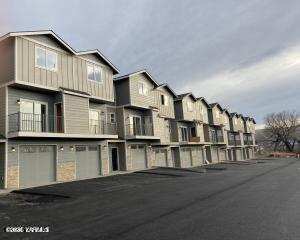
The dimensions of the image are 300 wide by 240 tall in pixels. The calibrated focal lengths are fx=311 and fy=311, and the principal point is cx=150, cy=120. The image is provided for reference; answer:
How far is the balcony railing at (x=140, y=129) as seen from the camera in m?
29.4

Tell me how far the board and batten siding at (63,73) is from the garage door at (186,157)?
633 inches

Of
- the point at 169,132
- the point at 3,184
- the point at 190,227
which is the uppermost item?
the point at 169,132

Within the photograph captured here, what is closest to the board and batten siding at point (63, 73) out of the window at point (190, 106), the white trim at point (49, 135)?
the white trim at point (49, 135)

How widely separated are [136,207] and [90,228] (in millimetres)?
3215

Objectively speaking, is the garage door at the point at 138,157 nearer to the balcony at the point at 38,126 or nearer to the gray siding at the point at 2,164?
the balcony at the point at 38,126

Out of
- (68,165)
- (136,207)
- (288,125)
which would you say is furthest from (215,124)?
(288,125)

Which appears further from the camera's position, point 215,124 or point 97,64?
point 215,124

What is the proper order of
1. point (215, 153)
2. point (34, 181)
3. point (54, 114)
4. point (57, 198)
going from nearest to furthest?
point (57, 198), point (34, 181), point (54, 114), point (215, 153)

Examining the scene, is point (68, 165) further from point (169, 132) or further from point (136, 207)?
point (169, 132)

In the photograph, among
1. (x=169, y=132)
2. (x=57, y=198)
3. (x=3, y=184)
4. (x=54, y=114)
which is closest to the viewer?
(x=57, y=198)

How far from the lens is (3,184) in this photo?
59.8 feet

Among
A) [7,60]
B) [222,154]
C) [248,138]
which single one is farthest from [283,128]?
[7,60]

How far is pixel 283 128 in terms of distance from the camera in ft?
320

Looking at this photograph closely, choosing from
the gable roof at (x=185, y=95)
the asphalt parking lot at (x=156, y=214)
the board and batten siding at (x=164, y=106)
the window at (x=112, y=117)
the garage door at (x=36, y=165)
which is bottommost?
the asphalt parking lot at (x=156, y=214)
